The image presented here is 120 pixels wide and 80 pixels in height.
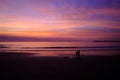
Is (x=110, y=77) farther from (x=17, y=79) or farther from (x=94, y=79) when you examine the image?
(x=17, y=79)

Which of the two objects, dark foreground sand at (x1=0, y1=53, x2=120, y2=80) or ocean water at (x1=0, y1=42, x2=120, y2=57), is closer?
dark foreground sand at (x1=0, y1=53, x2=120, y2=80)

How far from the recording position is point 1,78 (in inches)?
413

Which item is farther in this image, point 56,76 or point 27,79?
point 56,76

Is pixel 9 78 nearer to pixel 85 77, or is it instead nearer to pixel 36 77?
pixel 36 77

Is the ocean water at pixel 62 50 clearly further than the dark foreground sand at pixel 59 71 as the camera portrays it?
Yes

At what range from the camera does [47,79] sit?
33.8 feet

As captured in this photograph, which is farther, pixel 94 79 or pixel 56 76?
pixel 56 76

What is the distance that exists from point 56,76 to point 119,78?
11.2 ft

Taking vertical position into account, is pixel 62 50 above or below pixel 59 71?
below

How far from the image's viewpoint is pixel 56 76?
11.1m

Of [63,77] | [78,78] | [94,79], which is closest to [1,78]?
[63,77]

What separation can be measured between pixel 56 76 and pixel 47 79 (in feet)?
2.99

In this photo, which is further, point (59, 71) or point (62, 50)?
point (62, 50)

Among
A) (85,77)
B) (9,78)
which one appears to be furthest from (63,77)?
(9,78)
